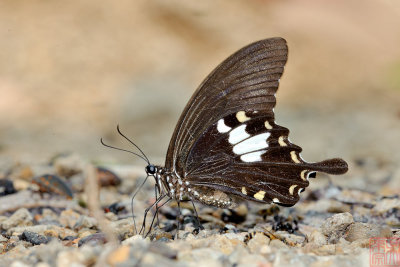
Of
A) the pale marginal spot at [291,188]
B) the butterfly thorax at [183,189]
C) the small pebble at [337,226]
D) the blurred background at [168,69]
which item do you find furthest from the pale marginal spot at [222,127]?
the blurred background at [168,69]

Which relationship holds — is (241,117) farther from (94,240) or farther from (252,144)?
(94,240)

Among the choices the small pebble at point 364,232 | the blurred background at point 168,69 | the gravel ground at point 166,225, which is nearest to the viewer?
the gravel ground at point 166,225

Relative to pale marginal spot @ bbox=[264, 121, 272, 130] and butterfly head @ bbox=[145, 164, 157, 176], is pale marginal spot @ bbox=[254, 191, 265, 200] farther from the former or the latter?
butterfly head @ bbox=[145, 164, 157, 176]

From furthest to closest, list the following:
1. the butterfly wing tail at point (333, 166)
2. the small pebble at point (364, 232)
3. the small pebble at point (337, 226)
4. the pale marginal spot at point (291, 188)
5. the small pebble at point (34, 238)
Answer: the pale marginal spot at point (291, 188) < the butterfly wing tail at point (333, 166) < the small pebble at point (34, 238) < the small pebble at point (337, 226) < the small pebble at point (364, 232)

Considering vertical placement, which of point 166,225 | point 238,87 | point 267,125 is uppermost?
point 238,87

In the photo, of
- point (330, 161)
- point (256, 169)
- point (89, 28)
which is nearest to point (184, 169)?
point (256, 169)

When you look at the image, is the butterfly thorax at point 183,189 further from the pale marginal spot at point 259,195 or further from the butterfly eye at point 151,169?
the pale marginal spot at point 259,195

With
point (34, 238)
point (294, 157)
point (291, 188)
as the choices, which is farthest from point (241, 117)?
point (34, 238)

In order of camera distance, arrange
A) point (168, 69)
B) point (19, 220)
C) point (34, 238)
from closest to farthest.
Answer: point (34, 238) → point (19, 220) → point (168, 69)

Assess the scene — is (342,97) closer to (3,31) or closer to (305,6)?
(305,6)
